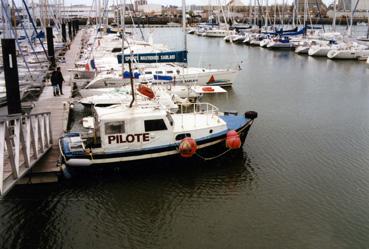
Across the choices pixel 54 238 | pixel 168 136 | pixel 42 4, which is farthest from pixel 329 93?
pixel 42 4

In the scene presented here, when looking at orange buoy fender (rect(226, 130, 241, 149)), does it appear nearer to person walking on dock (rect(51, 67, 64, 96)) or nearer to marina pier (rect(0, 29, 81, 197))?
marina pier (rect(0, 29, 81, 197))

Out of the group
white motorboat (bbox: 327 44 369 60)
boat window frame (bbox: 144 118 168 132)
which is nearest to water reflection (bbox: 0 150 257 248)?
boat window frame (bbox: 144 118 168 132)

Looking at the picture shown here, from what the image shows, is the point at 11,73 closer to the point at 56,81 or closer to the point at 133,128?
the point at 133,128

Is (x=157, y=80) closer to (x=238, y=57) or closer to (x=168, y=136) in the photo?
(x=168, y=136)

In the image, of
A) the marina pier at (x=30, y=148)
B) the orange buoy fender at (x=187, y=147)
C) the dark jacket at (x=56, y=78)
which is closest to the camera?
the marina pier at (x=30, y=148)

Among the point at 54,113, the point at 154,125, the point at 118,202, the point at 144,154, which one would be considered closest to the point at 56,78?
the point at 54,113

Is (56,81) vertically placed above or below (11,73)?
below

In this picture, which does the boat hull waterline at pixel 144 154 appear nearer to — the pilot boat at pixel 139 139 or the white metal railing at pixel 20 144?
the pilot boat at pixel 139 139

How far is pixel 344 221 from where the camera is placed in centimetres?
1550

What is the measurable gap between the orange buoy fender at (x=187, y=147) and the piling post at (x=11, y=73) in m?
8.72

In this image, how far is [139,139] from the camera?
18516 millimetres

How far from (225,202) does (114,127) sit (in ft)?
18.7

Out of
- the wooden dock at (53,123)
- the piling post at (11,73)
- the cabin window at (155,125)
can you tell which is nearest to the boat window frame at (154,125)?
the cabin window at (155,125)

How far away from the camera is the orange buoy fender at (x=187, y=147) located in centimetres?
1842
